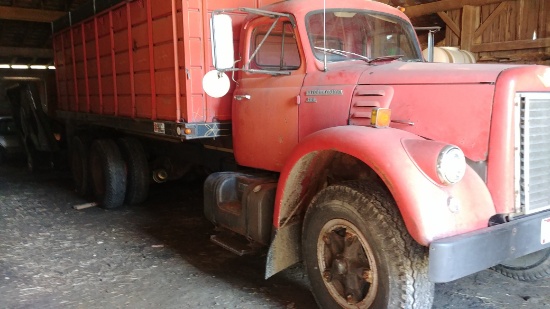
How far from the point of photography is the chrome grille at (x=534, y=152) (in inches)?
105

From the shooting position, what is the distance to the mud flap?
346 centimetres

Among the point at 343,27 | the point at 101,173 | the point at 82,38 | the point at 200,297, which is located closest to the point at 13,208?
the point at 101,173

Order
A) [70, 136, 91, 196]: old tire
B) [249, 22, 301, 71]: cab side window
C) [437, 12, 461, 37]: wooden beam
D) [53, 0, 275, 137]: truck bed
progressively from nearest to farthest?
[249, 22, 301, 71]: cab side window, [53, 0, 275, 137]: truck bed, [70, 136, 91, 196]: old tire, [437, 12, 461, 37]: wooden beam

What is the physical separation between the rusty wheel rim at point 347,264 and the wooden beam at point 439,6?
609cm

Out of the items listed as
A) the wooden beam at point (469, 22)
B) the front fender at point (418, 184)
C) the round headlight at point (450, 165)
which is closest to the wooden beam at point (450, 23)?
the wooden beam at point (469, 22)

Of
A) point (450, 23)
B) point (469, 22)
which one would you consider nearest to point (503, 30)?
point (469, 22)

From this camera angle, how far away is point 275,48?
3984mm

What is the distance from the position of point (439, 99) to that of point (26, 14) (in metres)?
12.0

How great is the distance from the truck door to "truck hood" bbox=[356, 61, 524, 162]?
632 mm

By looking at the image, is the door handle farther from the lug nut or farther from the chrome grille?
the chrome grille

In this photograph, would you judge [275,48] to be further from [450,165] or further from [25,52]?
[25,52]

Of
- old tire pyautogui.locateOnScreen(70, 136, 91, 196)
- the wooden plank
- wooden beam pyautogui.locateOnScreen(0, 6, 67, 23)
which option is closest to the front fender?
old tire pyautogui.locateOnScreen(70, 136, 91, 196)

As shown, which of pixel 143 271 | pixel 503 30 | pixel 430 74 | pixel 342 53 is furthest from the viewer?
pixel 503 30

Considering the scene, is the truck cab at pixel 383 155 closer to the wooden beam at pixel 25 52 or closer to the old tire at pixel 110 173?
the old tire at pixel 110 173
